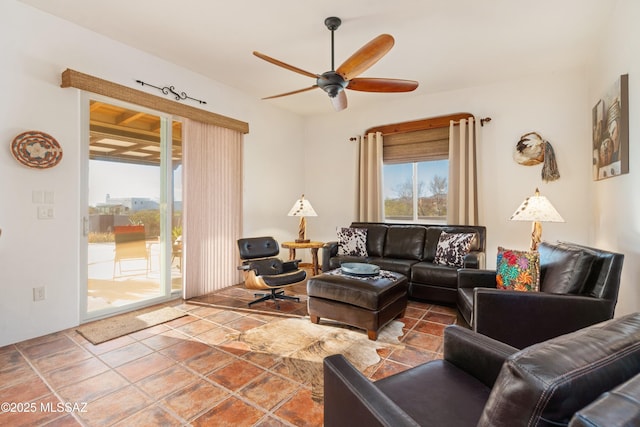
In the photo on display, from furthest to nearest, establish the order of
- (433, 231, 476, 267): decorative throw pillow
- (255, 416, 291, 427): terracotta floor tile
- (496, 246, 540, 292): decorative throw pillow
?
1. (433, 231, 476, 267): decorative throw pillow
2. (496, 246, 540, 292): decorative throw pillow
3. (255, 416, 291, 427): terracotta floor tile

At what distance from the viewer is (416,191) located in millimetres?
4945

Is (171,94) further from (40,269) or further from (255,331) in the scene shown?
(255,331)

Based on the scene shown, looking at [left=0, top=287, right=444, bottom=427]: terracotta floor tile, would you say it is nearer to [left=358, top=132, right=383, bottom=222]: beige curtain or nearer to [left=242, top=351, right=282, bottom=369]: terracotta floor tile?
[left=242, top=351, right=282, bottom=369]: terracotta floor tile

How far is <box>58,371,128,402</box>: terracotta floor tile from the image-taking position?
188 centimetres

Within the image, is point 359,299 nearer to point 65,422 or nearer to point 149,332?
point 149,332

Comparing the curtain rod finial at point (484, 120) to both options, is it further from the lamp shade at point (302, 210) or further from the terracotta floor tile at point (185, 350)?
the terracotta floor tile at point (185, 350)

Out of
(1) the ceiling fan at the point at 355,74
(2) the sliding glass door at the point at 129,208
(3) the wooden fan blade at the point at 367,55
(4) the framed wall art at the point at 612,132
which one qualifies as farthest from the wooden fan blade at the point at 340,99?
(4) the framed wall art at the point at 612,132

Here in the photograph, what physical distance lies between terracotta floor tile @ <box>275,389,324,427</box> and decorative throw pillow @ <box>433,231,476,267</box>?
249 cm

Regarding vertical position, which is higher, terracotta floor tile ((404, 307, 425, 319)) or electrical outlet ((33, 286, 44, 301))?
electrical outlet ((33, 286, 44, 301))

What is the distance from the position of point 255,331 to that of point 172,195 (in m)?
2.06

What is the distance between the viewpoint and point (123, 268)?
343 cm

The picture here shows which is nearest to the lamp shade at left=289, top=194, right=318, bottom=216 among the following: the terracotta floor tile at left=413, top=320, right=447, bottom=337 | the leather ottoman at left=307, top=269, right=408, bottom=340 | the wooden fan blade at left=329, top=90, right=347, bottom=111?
the leather ottoman at left=307, top=269, right=408, bottom=340

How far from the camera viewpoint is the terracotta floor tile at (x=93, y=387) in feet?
6.17

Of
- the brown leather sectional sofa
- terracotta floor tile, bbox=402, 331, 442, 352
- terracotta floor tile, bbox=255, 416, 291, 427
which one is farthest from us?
the brown leather sectional sofa
